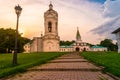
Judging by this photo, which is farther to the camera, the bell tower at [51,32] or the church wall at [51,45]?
the church wall at [51,45]

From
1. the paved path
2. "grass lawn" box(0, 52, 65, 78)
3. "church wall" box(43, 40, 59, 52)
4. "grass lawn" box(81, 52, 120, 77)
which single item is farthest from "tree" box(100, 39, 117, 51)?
the paved path

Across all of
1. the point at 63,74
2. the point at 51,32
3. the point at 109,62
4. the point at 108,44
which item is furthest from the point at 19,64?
the point at 108,44

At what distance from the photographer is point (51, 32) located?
10150 centimetres

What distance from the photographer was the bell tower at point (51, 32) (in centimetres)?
10181

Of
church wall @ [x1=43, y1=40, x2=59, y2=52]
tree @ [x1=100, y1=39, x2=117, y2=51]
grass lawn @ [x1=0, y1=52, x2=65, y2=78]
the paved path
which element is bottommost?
the paved path

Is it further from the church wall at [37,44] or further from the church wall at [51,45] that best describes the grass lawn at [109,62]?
the church wall at [37,44]

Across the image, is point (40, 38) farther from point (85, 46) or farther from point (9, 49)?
point (85, 46)

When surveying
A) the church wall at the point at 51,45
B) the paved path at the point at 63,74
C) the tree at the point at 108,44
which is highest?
the tree at the point at 108,44

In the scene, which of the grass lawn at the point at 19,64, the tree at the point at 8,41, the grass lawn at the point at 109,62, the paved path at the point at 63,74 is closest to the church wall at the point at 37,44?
the tree at the point at 8,41

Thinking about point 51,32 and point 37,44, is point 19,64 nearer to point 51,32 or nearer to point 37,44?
point 51,32

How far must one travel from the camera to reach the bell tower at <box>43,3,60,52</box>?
101812 mm

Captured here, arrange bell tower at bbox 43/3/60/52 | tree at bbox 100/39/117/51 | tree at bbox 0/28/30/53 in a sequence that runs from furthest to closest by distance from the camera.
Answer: tree at bbox 100/39/117/51
tree at bbox 0/28/30/53
bell tower at bbox 43/3/60/52

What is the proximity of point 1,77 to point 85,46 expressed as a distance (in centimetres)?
14910

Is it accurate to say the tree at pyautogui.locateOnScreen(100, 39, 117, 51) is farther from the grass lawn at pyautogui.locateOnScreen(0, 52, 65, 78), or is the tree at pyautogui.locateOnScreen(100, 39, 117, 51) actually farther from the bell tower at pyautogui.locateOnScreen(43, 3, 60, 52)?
the grass lawn at pyautogui.locateOnScreen(0, 52, 65, 78)
